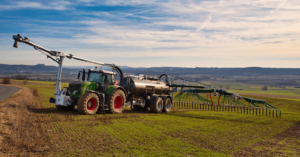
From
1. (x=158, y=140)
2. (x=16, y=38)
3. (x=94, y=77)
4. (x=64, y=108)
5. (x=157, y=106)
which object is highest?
(x=16, y=38)

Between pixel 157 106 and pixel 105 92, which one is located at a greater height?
pixel 105 92

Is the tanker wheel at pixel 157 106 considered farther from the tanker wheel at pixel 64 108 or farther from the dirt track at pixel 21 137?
the dirt track at pixel 21 137

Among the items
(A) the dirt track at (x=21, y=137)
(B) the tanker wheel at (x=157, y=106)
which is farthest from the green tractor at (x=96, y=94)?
(A) the dirt track at (x=21, y=137)

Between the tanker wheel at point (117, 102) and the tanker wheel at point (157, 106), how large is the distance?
313 centimetres

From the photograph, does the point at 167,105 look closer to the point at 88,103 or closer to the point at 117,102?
the point at 117,102

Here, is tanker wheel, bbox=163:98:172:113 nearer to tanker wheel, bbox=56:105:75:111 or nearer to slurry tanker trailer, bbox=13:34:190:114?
slurry tanker trailer, bbox=13:34:190:114

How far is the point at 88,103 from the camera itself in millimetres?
14469

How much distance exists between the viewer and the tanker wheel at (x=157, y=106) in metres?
18.9

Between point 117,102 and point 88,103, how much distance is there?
2.89 m

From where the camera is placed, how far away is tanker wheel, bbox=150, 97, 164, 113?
1885cm

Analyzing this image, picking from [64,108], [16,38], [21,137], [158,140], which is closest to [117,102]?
[64,108]

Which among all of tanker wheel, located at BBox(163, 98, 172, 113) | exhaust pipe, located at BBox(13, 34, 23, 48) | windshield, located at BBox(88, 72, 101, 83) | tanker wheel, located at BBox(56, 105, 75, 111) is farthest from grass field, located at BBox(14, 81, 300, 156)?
tanker wheel, located at BBox(163, 98, 172, 113)

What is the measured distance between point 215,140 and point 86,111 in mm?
8278

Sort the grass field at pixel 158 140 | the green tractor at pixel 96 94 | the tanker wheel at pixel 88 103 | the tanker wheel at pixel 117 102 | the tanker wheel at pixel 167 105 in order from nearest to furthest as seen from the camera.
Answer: the grass field at pixel 158 140, the tanker wheel at pixel 88 103, the green tractor at pixel 96 94, the tanker wheel at pixel 117 102, the tanker wheel at pixel 167 105
